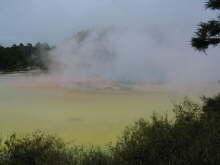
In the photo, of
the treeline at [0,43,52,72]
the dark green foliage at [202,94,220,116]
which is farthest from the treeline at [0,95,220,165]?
the treeline at [0,43,52,72]

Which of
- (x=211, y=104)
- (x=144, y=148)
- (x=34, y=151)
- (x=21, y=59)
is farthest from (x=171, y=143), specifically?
(x=21, y=59)

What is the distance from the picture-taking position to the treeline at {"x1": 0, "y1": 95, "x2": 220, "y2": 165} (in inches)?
216

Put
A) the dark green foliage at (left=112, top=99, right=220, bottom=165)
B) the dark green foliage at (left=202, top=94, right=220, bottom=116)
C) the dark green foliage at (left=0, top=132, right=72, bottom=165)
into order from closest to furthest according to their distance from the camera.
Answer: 1. the dark green foliage at (left=112, top=99, right=220, bottom=165)
2. the dark green foliage at (left=0, top=132, right=72, bottom=165)
3. the dark green foliage at (left=202, top=94, right=220, bottom=116)

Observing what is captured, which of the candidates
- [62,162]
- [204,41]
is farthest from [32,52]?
[62,162]

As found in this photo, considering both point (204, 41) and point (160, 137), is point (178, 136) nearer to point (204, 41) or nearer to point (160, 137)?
point (160, 137)

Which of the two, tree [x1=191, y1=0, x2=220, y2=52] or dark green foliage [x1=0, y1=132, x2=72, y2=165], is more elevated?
tree [x1=191, y1=0, x2=220, y2=52]

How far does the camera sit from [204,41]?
29.6 ft

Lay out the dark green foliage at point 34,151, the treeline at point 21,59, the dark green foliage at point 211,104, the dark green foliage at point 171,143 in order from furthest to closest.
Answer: the treeline at point 21,59, the dark green foliage at point 211,104, the dark green foliage at point 34,151, the dark green foliage at point 171,143

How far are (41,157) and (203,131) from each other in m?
2.25

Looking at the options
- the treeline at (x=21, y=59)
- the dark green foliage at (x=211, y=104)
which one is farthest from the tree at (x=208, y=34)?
the treeline at (x=21, y=59)

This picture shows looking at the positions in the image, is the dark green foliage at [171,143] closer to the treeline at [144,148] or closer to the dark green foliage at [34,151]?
the treeline at [144,148]

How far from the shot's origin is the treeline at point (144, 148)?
549 centimetres

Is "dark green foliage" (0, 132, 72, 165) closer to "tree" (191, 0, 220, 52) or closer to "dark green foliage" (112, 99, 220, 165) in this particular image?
"dark green foliage" (112, 99, 220, 165)

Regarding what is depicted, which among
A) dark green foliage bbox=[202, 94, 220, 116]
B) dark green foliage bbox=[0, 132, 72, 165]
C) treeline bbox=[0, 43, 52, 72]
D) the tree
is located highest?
treeline bbox=[0, 43, 52, 72]
